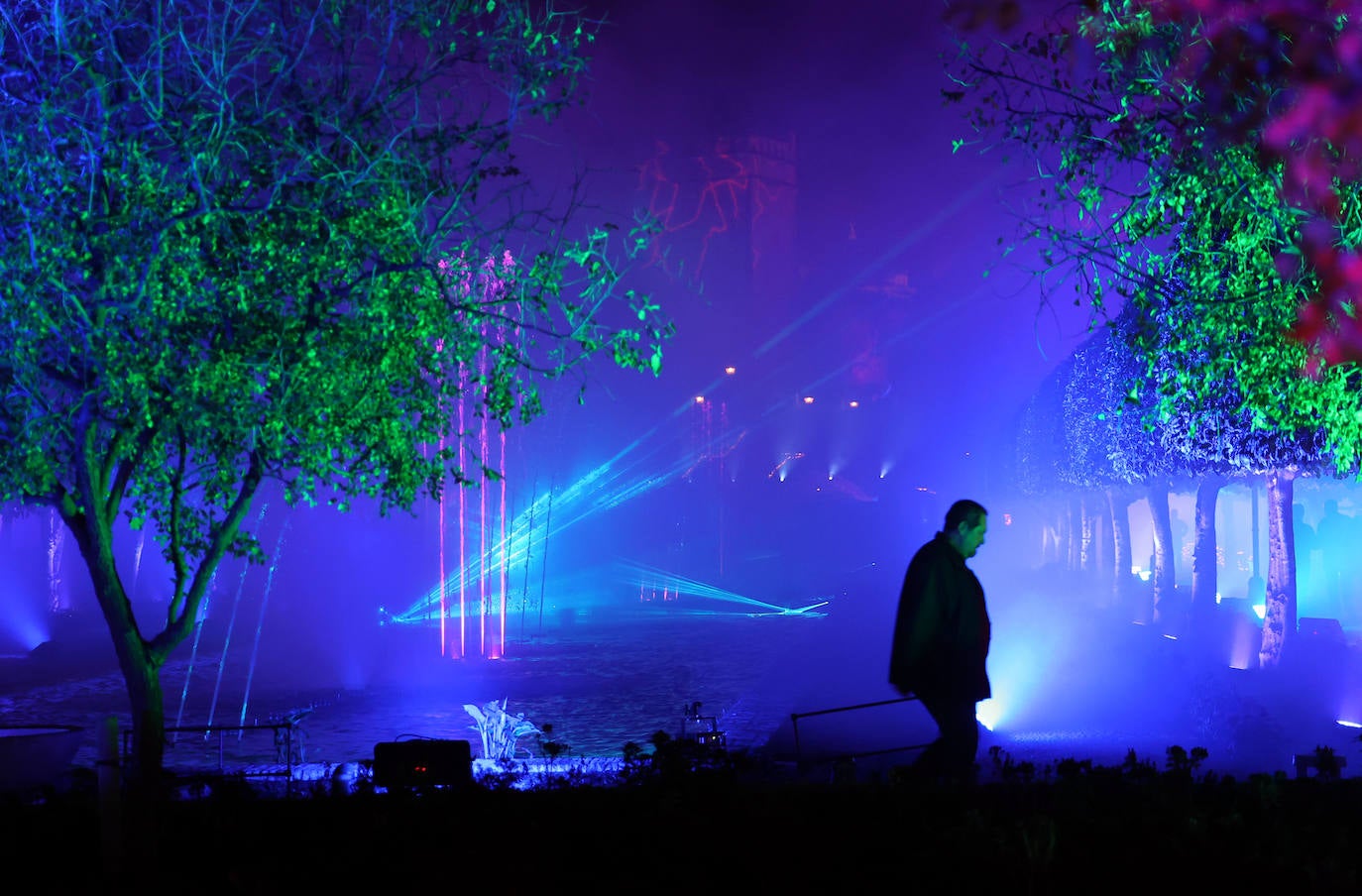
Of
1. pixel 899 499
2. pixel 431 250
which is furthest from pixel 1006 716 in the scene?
pixel 899 499

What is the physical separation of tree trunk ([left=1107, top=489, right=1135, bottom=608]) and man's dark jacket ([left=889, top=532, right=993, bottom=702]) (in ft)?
140

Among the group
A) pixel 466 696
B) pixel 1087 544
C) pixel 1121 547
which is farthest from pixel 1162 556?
pixel 1087 544

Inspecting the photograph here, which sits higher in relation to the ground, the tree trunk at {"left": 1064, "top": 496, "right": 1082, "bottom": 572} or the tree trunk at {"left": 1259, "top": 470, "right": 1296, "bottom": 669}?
the tree trunk at {"left": 1064, "top": 496, "right": 1082, "bottom": 572}

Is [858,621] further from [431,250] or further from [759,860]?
[759,860]

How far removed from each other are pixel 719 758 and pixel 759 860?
11.0 ft

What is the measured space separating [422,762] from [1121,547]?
44.6 m

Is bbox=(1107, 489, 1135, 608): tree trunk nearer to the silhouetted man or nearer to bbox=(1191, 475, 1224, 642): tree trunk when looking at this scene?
bbox=(1191, 475, 1224, 642): tree trunk

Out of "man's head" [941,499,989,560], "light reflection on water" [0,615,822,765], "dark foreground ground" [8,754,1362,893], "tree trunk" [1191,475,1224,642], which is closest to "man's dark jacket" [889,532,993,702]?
"man's head" [941,499,989,560]

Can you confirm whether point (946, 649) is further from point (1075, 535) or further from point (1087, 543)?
point (1075, 535)

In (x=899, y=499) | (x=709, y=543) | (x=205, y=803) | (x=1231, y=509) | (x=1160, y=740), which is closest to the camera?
(x=205, y=803)

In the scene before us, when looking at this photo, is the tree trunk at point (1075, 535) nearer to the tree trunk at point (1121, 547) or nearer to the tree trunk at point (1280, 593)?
the tree trunk at point (1121, 547)

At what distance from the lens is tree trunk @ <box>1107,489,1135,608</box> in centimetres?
4706

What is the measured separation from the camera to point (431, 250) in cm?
980

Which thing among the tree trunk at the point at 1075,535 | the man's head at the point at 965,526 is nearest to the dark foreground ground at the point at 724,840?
the man's head at the point at 965,526
